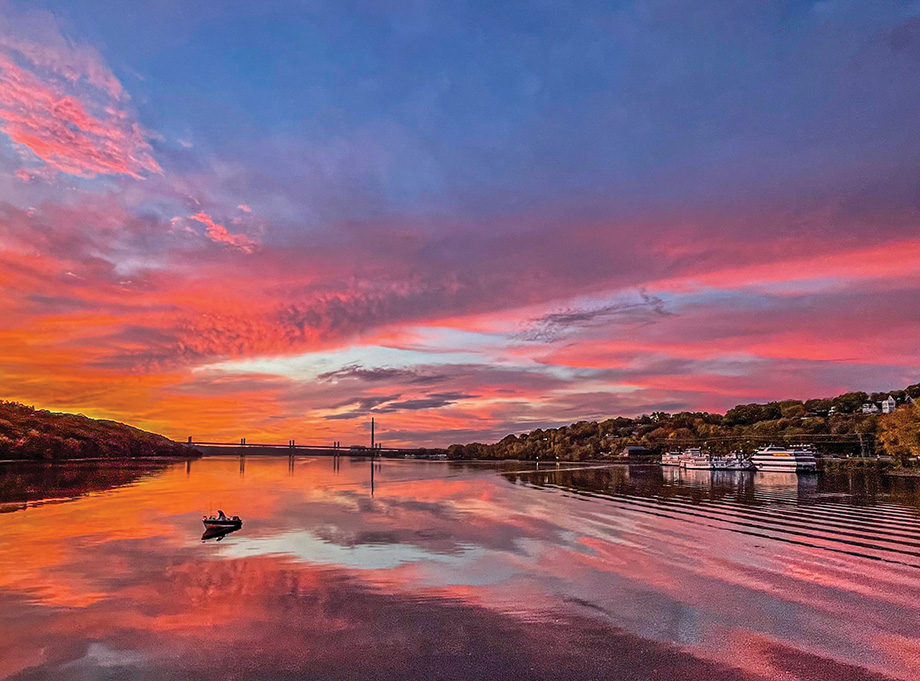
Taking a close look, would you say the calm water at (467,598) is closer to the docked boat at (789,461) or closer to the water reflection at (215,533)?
the water reflection at (215,533)

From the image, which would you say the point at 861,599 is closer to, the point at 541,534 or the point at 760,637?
the point at 760,637

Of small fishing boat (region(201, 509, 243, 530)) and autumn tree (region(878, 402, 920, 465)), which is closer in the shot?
small fishing boat (region(201, 509, 243, 530))

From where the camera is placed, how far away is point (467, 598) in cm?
3173

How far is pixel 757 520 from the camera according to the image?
6256 cm

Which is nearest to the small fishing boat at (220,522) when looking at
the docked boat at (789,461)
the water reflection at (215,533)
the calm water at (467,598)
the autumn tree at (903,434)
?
the water reflection at (215,533)

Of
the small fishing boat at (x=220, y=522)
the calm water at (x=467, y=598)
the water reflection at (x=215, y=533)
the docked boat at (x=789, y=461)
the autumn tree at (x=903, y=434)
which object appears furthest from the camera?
the docked boat at (x=789, y=461)

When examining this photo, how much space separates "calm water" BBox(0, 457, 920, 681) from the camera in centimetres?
2256

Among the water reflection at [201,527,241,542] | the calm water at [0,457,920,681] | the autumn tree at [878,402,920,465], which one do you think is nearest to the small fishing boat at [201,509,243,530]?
the water reflection at [201,527,241,542]

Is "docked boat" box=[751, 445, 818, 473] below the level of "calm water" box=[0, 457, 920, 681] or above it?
below

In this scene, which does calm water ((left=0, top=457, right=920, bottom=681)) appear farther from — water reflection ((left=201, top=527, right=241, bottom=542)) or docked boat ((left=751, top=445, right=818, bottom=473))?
docked boat ((left=751, top=445, right=818, bottom=473))

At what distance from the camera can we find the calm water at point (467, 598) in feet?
74.0

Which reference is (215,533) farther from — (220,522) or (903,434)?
(903,434)

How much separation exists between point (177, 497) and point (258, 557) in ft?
204

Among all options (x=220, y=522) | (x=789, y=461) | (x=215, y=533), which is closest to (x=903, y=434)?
(x=789, y=461)
